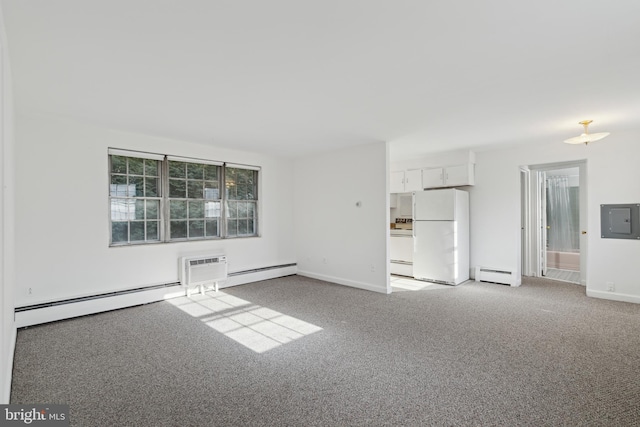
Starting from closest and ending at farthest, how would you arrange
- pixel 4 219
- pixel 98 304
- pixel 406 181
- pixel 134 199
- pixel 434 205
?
pixel 4 219, pixel 98 304, pixel 134 199, pixel 434 205, pixel 406 181

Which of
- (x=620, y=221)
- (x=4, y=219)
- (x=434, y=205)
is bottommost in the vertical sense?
(x=620, y=221)

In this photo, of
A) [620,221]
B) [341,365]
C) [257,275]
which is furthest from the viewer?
[257,275]

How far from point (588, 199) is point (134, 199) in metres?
7.08

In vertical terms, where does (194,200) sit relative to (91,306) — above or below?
above

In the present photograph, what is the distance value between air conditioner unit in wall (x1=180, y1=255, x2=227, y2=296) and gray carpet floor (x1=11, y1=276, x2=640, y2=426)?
0.55m

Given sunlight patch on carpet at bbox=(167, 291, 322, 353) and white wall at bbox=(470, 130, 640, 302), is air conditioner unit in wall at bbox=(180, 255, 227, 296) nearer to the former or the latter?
sunlight patch on carpet at bbox=(167, 291, 322, 353)

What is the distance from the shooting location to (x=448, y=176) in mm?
6133

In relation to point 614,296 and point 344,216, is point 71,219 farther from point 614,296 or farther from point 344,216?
point 614,296

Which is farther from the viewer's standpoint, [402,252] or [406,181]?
[406,181]

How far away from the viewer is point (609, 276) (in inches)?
185

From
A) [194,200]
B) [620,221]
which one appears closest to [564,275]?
[620,221]

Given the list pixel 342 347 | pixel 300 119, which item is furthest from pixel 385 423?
pixel 300 119

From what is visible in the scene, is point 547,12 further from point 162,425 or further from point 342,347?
point 162,425

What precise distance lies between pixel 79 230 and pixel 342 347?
12.2ft
